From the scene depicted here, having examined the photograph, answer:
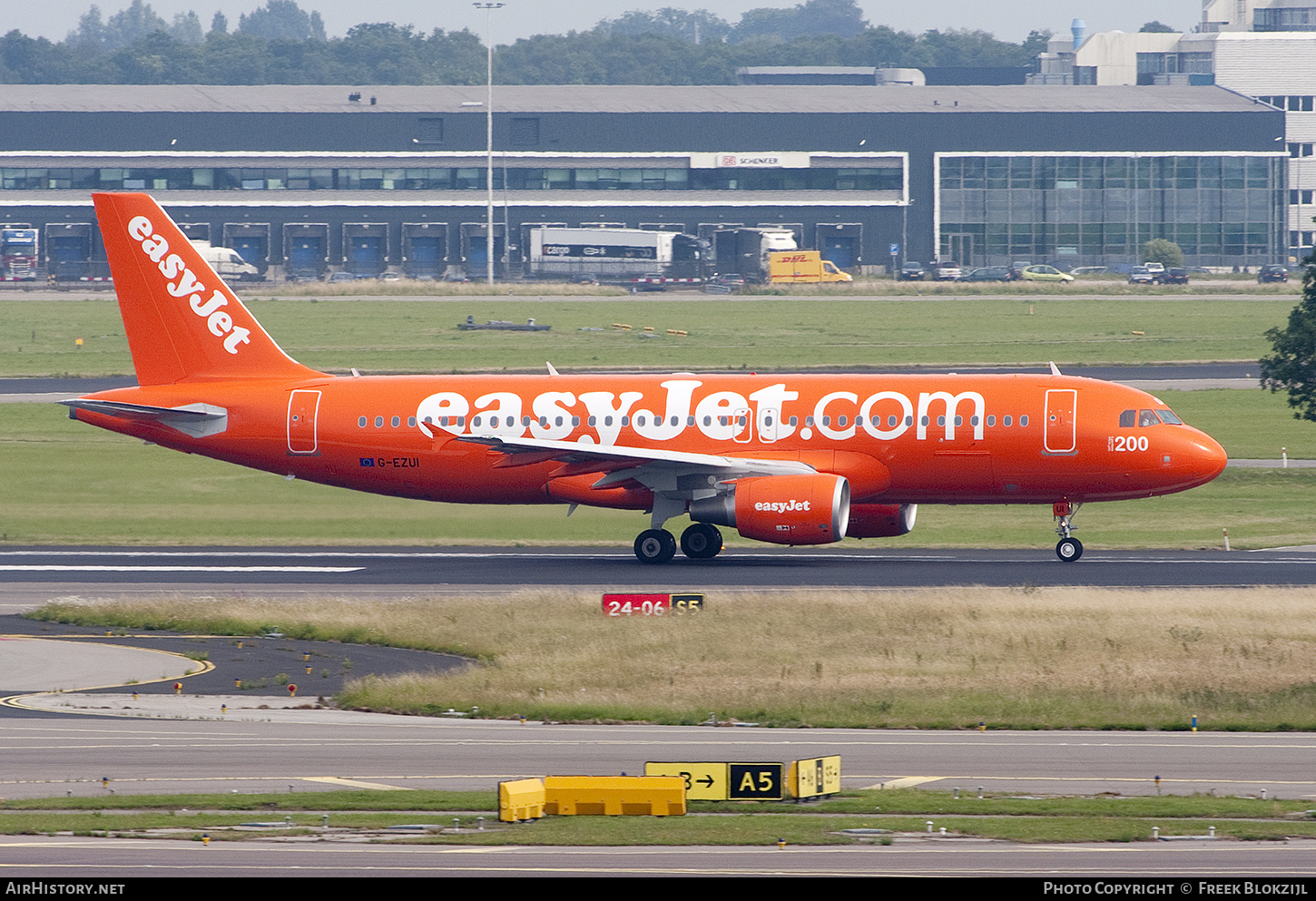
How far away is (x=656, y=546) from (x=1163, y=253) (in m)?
126

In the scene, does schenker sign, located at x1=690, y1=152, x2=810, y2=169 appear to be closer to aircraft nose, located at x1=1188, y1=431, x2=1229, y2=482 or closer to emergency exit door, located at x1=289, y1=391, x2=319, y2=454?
emergency exit door, located at x1=289, y1=391, x2=319, y2=454

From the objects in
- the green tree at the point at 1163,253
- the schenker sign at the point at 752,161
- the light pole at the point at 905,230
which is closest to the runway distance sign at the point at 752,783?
the schenker sign at the point at 752,161

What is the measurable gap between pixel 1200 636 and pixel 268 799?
19472mm

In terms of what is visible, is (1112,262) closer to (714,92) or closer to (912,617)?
(714,92)

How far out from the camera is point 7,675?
31766mm

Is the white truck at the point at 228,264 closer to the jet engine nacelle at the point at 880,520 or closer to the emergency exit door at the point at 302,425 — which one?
the emergency exit door at the point at 302,425

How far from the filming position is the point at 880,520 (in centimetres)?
4603

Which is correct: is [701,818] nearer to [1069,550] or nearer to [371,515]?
[1069,550]

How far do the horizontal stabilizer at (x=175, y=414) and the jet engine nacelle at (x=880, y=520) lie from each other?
18.0 meters

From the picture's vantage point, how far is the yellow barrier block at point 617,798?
21.3 metres

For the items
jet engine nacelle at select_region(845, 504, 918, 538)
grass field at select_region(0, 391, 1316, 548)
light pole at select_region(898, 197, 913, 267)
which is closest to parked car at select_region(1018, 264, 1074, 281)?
light pole at select_region(898, 197, 913, 267)

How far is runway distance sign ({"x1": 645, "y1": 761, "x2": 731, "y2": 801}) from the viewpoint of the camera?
22.2 m

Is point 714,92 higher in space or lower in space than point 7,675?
higher
